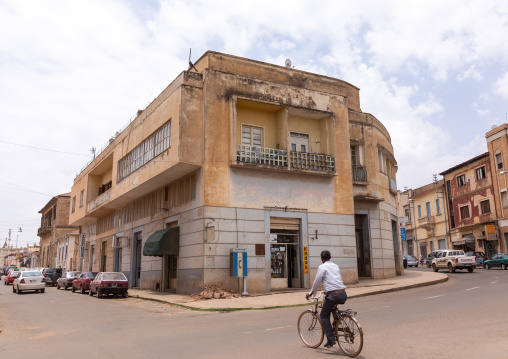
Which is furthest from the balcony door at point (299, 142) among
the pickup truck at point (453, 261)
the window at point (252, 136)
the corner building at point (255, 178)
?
the pickup truck at point (453, 261)

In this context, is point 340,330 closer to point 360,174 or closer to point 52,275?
point 360,174

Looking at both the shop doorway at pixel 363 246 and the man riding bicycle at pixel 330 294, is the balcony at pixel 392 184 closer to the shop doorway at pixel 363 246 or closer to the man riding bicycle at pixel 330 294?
the shop doorway at pixel 363 246

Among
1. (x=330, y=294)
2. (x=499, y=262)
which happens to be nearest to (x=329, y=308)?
(x=330, y=294)

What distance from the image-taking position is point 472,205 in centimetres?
4909

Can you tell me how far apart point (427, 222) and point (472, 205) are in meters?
9.73

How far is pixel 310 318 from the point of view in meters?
7.89

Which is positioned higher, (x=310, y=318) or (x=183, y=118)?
(x=183, y=118)

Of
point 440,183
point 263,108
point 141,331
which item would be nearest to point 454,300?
point 141,331

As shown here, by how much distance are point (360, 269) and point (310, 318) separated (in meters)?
19.8

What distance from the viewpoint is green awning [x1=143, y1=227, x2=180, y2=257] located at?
21609 mm

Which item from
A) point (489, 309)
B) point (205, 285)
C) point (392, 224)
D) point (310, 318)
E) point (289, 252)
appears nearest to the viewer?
point (310, 318)

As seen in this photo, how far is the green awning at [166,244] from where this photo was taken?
2161cm

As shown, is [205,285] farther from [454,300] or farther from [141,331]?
[454,300]

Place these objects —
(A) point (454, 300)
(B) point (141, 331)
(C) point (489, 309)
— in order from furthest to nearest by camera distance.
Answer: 1. (A) point (454, 300)
2. (C) point (489, 309)
3. (B) point (141, 331)
